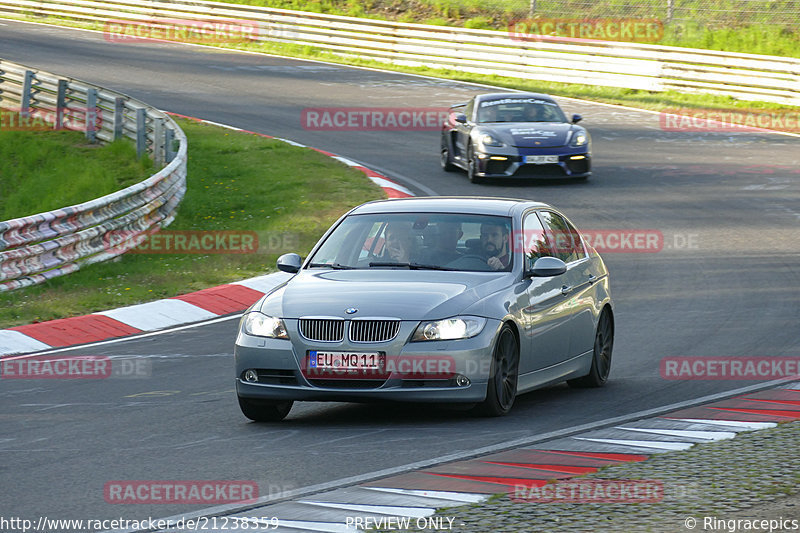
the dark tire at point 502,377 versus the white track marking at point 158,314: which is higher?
the dark tire at point 502,377

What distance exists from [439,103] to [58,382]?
2151 cm

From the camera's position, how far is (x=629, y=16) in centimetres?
3703

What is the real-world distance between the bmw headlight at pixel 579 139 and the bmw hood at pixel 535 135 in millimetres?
61

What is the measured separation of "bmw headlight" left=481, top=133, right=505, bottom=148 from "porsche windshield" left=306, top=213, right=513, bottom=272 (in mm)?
12698

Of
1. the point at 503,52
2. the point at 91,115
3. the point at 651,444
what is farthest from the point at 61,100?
the point at 651,444

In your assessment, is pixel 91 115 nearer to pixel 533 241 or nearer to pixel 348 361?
pixel 533 241

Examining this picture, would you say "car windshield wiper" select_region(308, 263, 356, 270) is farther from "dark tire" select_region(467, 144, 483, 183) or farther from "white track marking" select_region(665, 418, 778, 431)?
"dark tire" select_region(467, 144, 483, 183)

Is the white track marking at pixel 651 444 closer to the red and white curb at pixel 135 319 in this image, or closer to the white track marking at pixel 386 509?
the white track marking at pixel 386 509

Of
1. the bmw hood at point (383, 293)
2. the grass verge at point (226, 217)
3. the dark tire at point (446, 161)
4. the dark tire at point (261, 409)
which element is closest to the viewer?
the bmw hood at point (383, 293)

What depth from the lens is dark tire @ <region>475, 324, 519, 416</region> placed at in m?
8.47

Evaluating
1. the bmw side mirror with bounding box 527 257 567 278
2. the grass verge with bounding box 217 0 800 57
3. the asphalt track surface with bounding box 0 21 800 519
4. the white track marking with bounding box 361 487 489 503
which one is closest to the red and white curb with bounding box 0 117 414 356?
the asphalt track surface with bounding box 0 21 800 519

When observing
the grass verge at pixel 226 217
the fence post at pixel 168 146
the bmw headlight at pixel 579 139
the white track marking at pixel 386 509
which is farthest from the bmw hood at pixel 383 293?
the bmw headlight at pixel 579 139

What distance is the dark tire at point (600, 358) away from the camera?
33.6 feet

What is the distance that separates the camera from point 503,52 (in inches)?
1409
